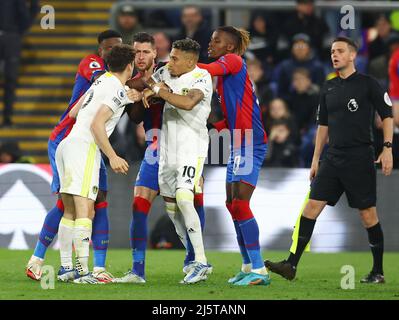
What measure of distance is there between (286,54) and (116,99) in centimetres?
722

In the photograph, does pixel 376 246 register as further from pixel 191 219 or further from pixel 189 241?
pixel 191 219

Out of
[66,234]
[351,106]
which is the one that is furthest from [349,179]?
[66,234]

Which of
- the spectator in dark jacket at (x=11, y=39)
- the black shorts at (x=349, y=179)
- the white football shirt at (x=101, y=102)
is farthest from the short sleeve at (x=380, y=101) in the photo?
the spectator in dark jacket at (x=11, y=39)

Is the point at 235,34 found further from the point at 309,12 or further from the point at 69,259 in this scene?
the point at 309,12

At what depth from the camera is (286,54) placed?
16391 mm

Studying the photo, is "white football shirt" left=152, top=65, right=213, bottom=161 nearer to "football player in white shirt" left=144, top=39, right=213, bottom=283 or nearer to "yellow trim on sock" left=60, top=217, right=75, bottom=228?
"football player in white shirt" left=144, top=39, right=213, bottom=283

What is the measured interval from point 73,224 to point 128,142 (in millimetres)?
5749

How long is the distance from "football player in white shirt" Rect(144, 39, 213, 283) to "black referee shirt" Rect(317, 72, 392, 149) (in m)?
1.24

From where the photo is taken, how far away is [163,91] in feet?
31.2

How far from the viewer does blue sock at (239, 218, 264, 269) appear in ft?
32.6

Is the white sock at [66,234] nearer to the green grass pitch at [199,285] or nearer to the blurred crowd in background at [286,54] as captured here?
the green grass pitch at [199,285]

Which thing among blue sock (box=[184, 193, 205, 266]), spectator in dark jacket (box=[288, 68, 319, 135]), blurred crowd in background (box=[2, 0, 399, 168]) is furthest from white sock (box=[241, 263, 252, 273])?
spectator in dark jacket (box=[288, 68, 319, 135])

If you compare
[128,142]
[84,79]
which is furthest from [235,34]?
[128,142]

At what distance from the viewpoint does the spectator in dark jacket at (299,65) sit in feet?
51.4
